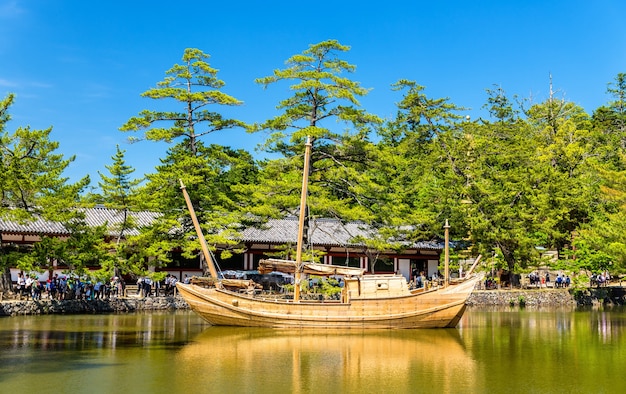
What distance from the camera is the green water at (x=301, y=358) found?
14195mm

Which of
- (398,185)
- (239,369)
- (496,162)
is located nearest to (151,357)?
(239,369)

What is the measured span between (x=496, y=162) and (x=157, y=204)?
27.5 meters

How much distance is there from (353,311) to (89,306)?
14324 millimetres

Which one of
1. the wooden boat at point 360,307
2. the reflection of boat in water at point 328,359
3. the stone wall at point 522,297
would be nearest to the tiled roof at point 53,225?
the wooden boat at point 360,307

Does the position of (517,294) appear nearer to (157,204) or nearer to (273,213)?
(273,213)

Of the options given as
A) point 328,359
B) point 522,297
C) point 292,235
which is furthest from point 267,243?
point 328,359

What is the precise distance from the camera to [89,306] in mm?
31188

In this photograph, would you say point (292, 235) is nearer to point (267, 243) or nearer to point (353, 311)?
point (267, 243)

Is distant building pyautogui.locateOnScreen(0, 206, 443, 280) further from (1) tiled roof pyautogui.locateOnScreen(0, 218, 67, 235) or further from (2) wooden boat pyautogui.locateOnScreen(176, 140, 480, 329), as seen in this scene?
(2) wooden boat pyautogui.locateOnScreen(176, 140, 480, 329)

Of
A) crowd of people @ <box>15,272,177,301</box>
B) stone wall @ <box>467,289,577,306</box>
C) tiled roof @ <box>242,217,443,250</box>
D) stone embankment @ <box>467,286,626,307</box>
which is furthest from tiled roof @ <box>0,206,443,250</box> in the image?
stone embankment @ <box>467,286,626,307</box>

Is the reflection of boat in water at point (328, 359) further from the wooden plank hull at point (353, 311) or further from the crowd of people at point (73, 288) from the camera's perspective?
the crowd of people at point (73, 288)

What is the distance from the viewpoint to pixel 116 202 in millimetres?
32688

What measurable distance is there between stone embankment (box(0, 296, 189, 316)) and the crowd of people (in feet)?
2.34

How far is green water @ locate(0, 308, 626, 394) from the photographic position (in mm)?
14195
